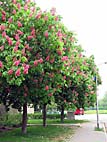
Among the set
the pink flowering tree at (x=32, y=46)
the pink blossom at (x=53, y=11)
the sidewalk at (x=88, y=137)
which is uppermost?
the pink blossom at (x=53, y=11)

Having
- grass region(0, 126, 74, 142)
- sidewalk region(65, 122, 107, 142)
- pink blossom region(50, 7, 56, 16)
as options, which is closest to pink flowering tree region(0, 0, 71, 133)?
pink blossom region(50, 7, 56, 16)

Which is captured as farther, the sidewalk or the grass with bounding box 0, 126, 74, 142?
the sidewalk

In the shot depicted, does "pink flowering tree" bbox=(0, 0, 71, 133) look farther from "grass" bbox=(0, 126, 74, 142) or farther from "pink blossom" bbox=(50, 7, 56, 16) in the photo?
"grass" bbox=(0, 126, 74, 142)

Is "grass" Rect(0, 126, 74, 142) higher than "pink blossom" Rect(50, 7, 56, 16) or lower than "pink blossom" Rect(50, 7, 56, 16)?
lower

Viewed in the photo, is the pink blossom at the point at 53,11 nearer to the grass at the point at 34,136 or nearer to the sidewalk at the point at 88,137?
the grass at the point at 34,136

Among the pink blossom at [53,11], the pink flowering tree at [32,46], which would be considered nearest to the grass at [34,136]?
the pink flowering tree at [32,46]

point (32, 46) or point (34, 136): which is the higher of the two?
point (32, 46)

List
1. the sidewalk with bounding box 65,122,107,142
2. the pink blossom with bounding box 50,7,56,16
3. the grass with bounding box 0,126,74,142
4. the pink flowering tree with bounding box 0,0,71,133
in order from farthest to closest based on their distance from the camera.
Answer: the sidewalk with bounding box 65,122,107,142 → the grass with bounding box 0,126,74,142 → the pink blossom with bounding box 50,7,56,16 → the pink flowering tree with bounding box 0,0,71,133

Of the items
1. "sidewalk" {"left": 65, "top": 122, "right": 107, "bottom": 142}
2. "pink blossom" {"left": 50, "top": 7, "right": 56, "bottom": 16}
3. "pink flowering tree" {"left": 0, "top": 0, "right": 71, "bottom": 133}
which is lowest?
"sidewalk" {"left": 65, "top": 122, "right": 107, "bottom": 142}

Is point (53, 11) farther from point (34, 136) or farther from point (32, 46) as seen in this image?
point (34, 136)

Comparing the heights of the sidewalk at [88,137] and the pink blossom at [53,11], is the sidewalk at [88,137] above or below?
below

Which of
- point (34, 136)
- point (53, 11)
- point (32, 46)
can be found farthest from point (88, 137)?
point (53, 11)

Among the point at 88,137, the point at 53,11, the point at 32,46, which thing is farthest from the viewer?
the point at 88,137

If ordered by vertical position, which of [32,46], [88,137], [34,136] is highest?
[32,46]
